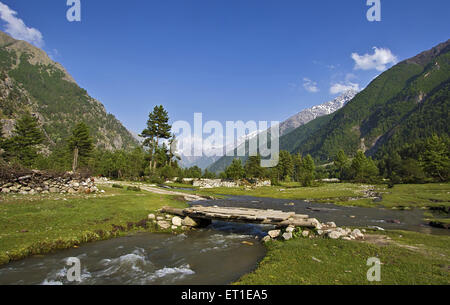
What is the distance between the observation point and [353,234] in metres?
16.2

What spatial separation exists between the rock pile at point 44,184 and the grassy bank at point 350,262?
27985 millimetres

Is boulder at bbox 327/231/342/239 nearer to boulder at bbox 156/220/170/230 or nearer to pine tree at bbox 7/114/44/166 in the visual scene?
boulder at bbox 156/220/170/230

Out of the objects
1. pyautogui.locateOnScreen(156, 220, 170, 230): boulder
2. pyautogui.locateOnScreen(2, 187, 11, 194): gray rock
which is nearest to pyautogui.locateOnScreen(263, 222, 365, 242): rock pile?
pyautogui.locateOnScreen(156, 220, 170, 230): boulder

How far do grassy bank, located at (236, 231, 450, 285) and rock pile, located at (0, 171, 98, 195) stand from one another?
27985 millimetres

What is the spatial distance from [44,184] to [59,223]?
579 inches

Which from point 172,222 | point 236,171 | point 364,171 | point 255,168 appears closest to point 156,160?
point 236,171

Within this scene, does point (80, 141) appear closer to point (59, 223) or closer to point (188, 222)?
point (59, 223)

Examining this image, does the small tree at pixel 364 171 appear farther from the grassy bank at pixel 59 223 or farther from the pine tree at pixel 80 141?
the pine tree at pixel 80 141

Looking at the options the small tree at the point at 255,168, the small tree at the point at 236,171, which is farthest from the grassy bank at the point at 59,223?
the small tree at the point at 255,168

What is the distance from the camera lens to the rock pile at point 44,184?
2498cm

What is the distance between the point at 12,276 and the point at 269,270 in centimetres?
1249

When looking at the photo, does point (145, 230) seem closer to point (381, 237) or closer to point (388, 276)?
point (388, 276)

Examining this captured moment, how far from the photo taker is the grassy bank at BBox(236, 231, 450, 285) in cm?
911

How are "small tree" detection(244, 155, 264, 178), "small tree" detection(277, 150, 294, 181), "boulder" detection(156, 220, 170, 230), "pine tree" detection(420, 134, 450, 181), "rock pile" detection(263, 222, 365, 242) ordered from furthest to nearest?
"small tree" detection(277, 150, 294, 181) < "small tree" detection(244, 155, 264, 178) < "pine tree" detection(420, 134, 450, 181) < "boulder" detection(156, 220, 170, 230) < "rock pile" detection(263, 222, 365, 242)
